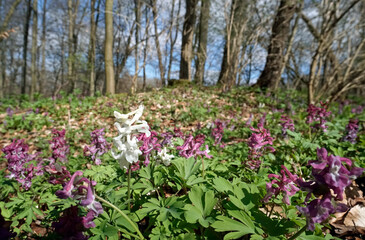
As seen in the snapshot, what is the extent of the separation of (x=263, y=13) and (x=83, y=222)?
27.5 feet

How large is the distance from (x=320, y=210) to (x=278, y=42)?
7.36 metres

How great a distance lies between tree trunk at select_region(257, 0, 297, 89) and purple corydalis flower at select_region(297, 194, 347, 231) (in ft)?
22.1

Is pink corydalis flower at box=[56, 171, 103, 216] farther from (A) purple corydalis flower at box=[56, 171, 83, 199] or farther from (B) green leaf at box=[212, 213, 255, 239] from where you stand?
(B) green leaf at box=[212, 213, 255, 239]

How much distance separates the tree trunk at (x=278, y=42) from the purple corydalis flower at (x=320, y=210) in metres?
6.73

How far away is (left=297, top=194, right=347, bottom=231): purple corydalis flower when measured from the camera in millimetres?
879

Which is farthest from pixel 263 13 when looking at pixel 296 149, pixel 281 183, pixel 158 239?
pixel 158 239

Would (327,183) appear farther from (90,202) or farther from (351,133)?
(351,133)

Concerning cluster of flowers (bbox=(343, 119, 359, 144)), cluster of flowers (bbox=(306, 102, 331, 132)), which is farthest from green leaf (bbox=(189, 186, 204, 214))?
cluster of flowers (bbox=(343, 119, 359, 144))

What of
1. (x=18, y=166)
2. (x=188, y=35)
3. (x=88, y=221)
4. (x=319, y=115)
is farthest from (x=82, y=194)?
(x=188, y=35)

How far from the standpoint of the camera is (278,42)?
6973mm

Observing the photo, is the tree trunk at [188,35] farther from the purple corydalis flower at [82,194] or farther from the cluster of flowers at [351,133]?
the purple corydalis flower at [82,194]

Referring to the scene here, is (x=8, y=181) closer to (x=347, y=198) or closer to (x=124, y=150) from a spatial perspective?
(x=124, y=150)

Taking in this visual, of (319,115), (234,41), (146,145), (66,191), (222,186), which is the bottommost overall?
(222,186)

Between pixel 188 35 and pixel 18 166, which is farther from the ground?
pixel 188 35
